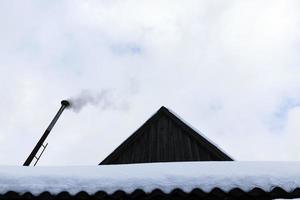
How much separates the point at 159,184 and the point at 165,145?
224 inches

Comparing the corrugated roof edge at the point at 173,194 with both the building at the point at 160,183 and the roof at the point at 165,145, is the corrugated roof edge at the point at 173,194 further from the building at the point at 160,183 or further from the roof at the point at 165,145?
the roof at the point at 165,145

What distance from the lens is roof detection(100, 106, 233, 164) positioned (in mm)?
8539

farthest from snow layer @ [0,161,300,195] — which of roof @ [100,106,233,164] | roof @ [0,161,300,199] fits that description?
roof @ [100,106,233,164]

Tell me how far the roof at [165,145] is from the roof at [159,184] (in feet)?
16.4

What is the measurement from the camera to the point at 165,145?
8.88m

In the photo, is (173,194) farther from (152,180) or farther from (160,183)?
(152,180)

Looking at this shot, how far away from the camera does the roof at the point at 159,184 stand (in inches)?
122

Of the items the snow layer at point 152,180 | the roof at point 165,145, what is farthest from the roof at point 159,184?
the roof at point 165,145

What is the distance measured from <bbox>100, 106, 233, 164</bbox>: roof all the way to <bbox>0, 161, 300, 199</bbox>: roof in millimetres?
4997

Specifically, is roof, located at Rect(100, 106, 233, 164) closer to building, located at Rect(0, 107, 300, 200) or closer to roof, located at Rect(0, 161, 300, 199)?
building, located at Rect(0, 107, 300, 200)

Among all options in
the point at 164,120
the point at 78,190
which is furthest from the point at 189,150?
the point at 78,190

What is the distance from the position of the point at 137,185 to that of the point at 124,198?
0.19 metres

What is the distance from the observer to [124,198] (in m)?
3.17

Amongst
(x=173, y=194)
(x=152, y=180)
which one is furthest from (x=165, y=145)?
(x=173, y=194)
